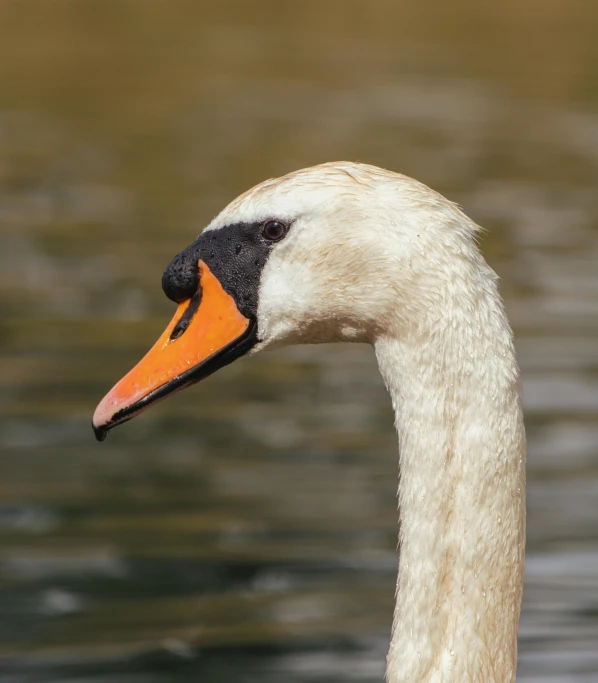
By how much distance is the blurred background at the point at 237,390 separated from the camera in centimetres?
602

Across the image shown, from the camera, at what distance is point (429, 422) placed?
3230mm

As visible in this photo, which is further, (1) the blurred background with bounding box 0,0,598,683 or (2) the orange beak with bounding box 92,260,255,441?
(1) the blurred background with bounding box 0,0,598,683

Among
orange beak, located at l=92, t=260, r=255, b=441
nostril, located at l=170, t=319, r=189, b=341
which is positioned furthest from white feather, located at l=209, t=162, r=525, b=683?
nostril, located at l=170, t=319, r=189, b=341

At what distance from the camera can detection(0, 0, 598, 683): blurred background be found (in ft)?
19.7

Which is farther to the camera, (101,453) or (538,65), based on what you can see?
(538,65)

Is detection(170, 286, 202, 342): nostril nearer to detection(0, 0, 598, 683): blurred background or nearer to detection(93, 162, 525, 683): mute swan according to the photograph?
detection(93, 162, 525, 683): mute swan

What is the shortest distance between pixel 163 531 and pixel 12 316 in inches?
133

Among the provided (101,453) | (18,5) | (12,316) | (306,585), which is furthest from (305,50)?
(306,585)

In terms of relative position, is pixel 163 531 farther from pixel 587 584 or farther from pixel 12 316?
pixel 12 316

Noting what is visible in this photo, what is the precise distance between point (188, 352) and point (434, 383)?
0.75 meters

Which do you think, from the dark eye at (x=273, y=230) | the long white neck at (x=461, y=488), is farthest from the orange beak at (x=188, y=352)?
the long white neck at (x=461, y=488)

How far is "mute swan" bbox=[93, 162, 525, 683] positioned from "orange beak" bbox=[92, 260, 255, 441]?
0.27 m

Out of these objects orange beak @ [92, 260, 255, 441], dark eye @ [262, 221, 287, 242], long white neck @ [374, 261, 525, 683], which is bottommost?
long white neck @ [374, 261, 525, 683]

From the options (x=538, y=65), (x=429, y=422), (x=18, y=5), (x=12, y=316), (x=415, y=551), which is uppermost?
(x=18, y=5)
